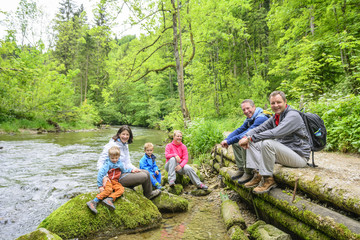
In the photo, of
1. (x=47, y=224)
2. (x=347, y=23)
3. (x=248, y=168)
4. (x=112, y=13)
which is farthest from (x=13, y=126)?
(x=347, y=23)

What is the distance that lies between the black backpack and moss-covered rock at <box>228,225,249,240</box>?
1.59m

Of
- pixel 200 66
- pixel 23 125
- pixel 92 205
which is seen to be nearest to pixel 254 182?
pixel 92 205

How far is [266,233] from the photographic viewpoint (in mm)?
2611

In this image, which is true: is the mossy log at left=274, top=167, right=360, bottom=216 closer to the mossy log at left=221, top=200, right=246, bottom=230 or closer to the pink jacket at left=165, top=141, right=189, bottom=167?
the mossy log at left=221, top=200, right=246, bottom=230

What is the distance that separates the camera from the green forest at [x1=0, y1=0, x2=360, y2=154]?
26.8 ft

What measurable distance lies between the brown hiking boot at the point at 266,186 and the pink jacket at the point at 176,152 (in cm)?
225

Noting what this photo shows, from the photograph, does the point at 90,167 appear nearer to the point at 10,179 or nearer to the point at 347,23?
the point at 10,179

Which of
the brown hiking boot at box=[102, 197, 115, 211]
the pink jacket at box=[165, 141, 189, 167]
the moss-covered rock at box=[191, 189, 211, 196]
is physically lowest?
the moss-covered rock at box=[191, 189, 211, 196]

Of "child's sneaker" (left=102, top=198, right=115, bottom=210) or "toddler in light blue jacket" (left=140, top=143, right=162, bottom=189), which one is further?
"toddler in light blue jacket" (left=140, top=143, right=162, bottom=189)

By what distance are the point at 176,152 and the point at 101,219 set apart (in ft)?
8.14

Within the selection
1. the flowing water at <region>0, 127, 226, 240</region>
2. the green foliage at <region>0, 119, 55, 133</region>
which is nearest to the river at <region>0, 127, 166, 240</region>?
the flowing water at <region>0, 127, 226, 240</region>

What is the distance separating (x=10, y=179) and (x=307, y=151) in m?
7.71

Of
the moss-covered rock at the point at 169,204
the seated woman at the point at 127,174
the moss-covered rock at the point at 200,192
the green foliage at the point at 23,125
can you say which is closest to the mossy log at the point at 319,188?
the moss-covered rock at the point at 169,204

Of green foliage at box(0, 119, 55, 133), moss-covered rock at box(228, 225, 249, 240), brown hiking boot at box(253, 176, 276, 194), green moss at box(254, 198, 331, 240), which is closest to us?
green moss at box(254, 198, 331, 240)
